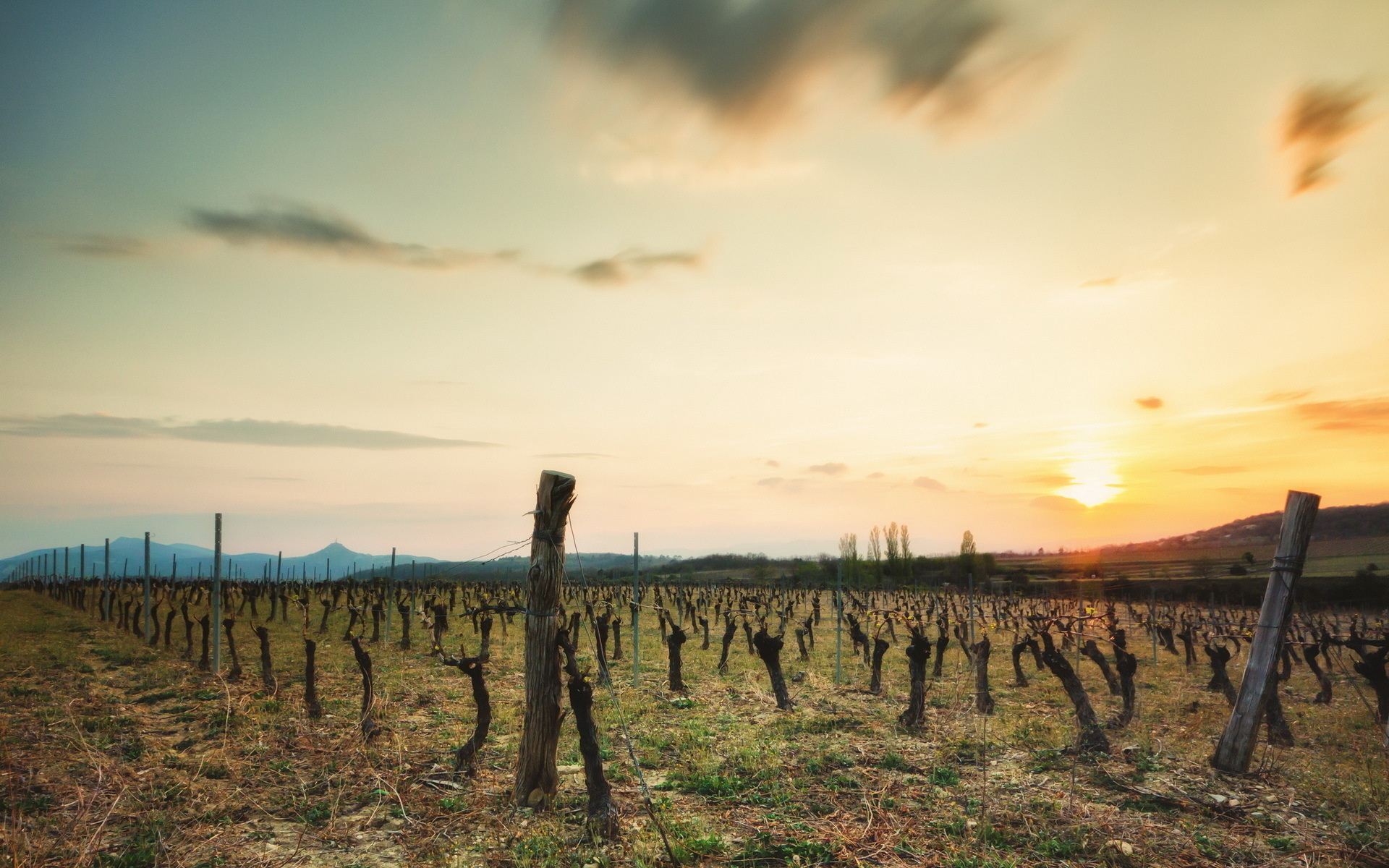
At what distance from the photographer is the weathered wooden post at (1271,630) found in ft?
27.3

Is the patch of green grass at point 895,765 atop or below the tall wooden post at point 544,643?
below

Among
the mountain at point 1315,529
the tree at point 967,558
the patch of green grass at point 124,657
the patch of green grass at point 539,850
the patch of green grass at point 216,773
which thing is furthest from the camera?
the mountain at point 1315,529

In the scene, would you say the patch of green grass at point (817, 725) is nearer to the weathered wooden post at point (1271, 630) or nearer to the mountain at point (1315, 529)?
the weathered wooden post at point (1271, 630)

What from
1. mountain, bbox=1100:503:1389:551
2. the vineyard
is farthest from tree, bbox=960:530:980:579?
the vineyard

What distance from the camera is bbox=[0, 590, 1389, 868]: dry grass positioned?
20.2 feet

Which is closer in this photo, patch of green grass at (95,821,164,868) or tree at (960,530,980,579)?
patch of green grass at (95,821,164,868)

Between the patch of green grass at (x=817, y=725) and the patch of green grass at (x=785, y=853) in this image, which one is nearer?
the patch of green grass at (x=785, y=853)

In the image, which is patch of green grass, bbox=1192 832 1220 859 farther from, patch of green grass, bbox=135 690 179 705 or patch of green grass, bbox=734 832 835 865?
patch of green grass, bbox=135 690 179 705

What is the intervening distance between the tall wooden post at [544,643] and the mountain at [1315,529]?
82.2 m

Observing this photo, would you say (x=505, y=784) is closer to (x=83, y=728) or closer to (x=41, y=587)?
(x=83, y=728)

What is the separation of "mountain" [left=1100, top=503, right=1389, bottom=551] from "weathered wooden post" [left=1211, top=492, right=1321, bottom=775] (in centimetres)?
7463

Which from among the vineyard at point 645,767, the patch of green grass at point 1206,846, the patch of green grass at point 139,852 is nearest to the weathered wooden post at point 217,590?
the vineyard at point 645,767

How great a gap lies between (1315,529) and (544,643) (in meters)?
116

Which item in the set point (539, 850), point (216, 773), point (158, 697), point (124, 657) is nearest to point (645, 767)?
point (539, 850)
